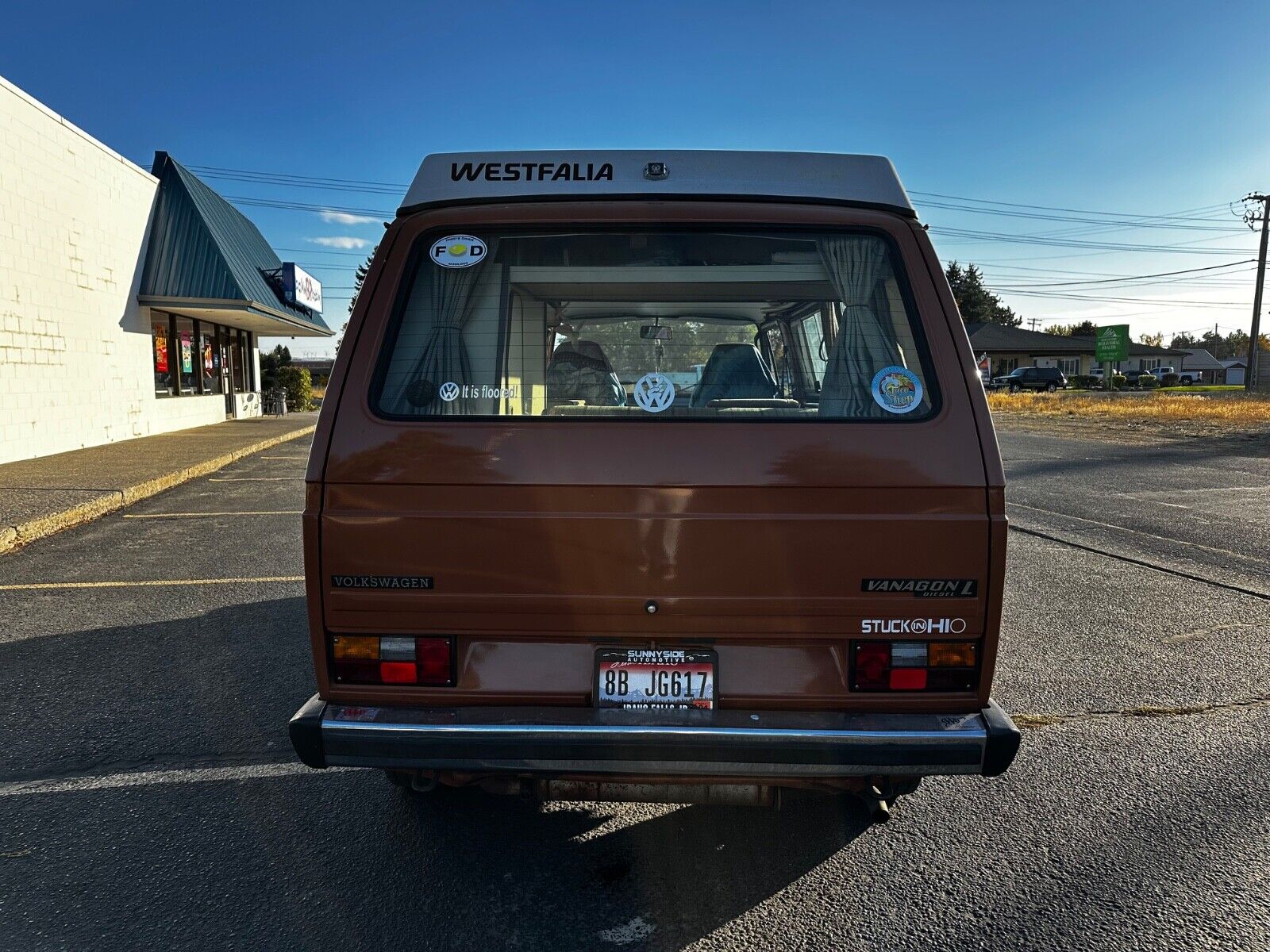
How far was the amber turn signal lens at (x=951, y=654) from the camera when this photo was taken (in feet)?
8.29

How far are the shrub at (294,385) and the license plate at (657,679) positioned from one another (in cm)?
3289

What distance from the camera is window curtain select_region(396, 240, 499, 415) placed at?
262 cm

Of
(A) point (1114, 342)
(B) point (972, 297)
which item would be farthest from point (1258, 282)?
(B) point (972, 297)

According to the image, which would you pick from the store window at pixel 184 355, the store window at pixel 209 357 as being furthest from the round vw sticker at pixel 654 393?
the store window at pixel 209 357

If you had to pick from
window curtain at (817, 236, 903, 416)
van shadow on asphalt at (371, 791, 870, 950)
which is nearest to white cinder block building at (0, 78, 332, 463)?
van shadow on asphalt at (371, 791, 870, 950)

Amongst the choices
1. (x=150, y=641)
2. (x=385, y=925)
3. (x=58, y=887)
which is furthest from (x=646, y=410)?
(x=150, y=641)

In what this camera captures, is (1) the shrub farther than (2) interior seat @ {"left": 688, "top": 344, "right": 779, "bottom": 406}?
Yes

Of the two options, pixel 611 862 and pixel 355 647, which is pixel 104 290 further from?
pixel 611 862

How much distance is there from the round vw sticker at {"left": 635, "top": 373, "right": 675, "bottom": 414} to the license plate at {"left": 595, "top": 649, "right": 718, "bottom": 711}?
72 cm

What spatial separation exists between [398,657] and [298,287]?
25.4m

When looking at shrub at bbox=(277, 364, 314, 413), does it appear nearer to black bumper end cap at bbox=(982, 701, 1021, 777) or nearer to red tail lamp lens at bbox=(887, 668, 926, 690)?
red tail lamp lens at bbox=(887, 668, 926, 690)

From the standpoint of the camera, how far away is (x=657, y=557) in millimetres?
2482

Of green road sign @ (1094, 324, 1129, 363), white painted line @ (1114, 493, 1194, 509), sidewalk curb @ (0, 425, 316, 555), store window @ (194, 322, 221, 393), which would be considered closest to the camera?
sidewalk curb @ (0, 425, 316, 555)

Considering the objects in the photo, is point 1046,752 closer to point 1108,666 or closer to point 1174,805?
point 1174,805
